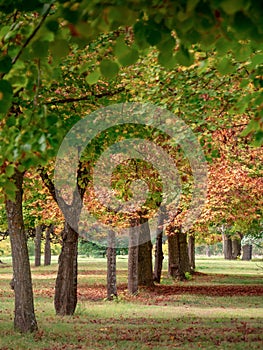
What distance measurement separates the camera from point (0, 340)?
1463 centimetres

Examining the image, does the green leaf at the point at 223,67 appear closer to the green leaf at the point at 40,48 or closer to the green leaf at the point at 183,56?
the green leaf at the point at 183,56

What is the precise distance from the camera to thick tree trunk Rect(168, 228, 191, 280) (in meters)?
40.4

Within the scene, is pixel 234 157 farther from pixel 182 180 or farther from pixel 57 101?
pixel 57 101

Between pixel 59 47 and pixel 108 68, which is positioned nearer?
pixel 59 47

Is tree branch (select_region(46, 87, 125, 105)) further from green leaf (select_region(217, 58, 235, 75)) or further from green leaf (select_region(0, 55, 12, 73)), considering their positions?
green leaf (select_region(0, 55, 12, 73))

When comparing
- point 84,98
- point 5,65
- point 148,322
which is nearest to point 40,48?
point 5,65

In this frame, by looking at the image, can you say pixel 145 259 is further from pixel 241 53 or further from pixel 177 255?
pixel 241 53

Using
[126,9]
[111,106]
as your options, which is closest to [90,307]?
[111,106]

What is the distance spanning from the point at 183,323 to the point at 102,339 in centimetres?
405

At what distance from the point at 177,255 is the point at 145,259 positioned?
26.5ft

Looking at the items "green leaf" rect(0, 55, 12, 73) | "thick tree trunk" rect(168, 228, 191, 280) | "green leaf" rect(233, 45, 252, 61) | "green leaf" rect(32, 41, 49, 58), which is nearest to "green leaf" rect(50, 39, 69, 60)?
"green leaf" rect(32, 41, 49, 58)

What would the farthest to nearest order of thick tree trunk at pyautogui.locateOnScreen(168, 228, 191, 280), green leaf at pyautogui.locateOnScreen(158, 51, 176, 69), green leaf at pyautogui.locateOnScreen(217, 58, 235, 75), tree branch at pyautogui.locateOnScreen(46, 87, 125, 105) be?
thick tree trunk at pyautogui.locateOnScreen(168, 228, 191, 280), tree branch at pyautogui.locateOnScreen(46, 87, 125, 105), green leaf at pyautogui.locateOnScreen(217, 58, 235, 75), green leaf at pyautogui.locateOnScreen(158, 51, 176, 69)

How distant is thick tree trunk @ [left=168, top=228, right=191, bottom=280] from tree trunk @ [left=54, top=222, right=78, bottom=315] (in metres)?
20.5

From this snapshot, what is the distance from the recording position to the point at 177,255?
40.7 m
